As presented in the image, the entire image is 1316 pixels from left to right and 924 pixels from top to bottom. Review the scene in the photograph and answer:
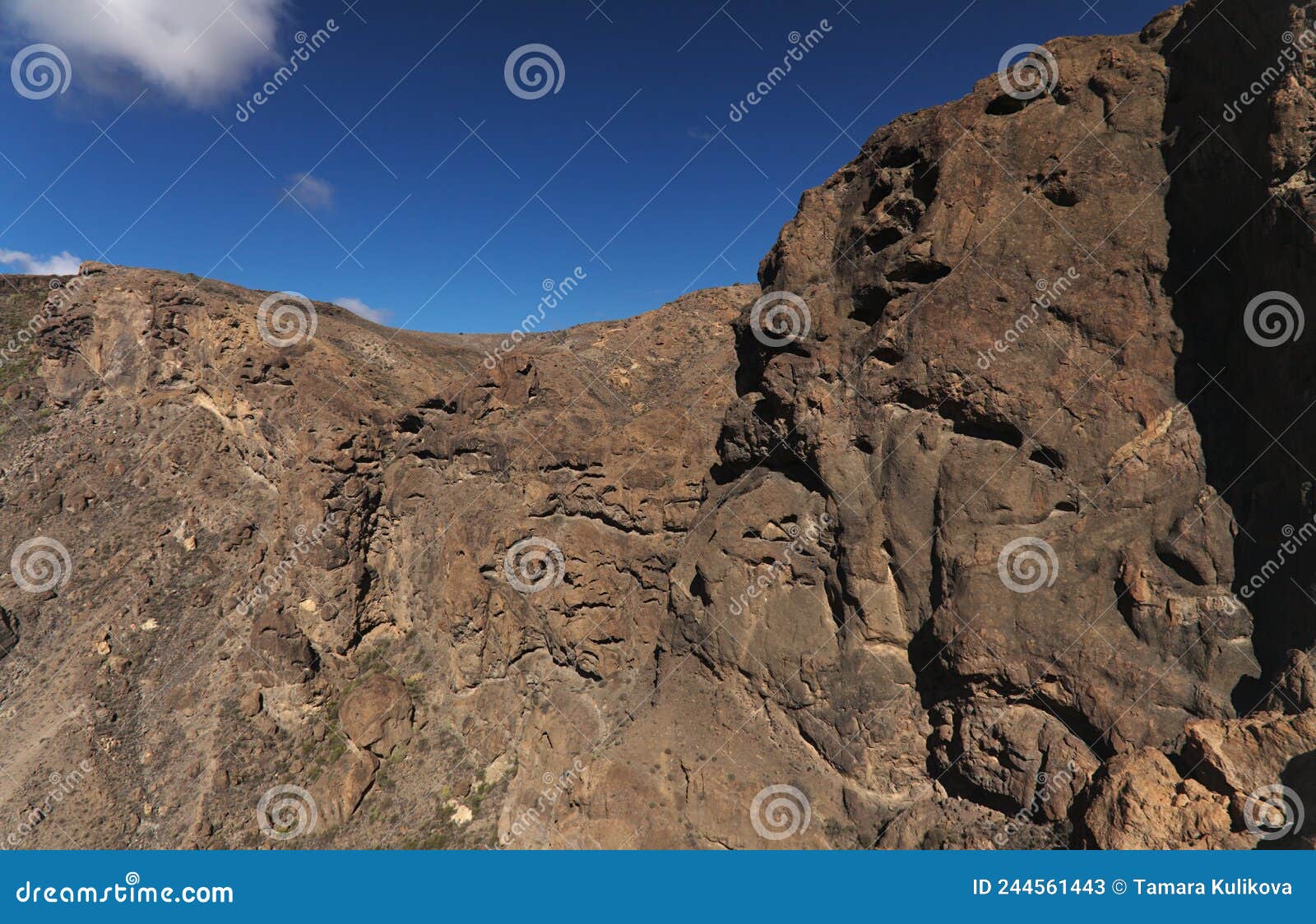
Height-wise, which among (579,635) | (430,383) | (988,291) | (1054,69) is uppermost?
(1054,69)

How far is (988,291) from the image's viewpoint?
1288cm

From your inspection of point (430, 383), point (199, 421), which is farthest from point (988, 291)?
point (199, 421)

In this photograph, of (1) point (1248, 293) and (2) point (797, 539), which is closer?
(1) point (1248, 293)

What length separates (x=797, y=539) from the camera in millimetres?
15352

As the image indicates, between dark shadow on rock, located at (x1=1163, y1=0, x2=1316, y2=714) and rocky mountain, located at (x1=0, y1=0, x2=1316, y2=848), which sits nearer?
dark shadow on rock, located at (x1=1163, y1=0, x2=1316, y2=714)

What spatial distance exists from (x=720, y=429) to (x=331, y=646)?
49.5 ft

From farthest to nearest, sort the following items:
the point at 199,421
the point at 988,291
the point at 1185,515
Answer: the point at 199,421, the point at 988,291, the point at 1185,515

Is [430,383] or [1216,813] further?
[430,383]

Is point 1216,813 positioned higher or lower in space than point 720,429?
lower

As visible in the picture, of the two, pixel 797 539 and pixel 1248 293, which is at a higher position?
pixel 1248 293

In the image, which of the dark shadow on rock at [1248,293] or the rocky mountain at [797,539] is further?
the rocky mountain at [797,539]

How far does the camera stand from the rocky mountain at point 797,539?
10.7 meters

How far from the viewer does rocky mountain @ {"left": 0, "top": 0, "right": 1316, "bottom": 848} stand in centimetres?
1068

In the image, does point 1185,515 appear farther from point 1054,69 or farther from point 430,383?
point 430,383
